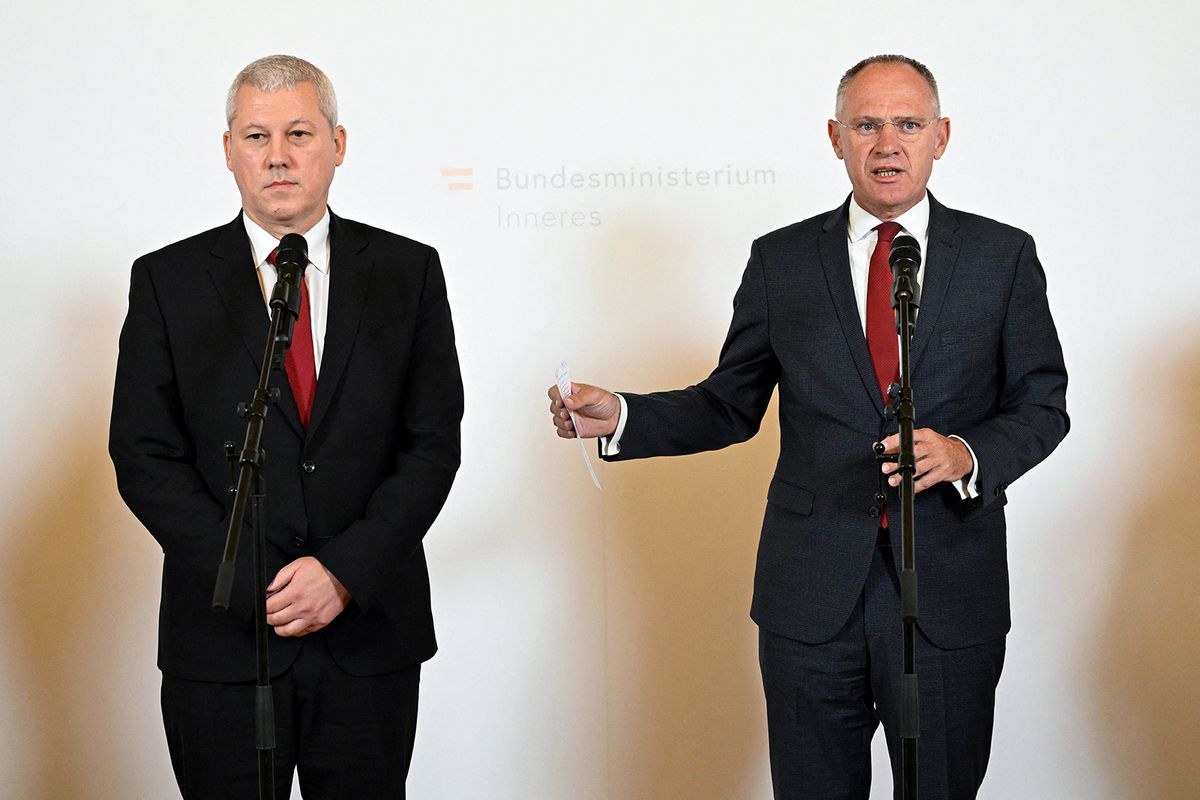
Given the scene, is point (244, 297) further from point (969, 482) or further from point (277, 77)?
point (969, 482)

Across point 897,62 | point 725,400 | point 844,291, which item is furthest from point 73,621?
point 897,62

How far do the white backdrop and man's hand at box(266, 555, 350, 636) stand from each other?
4.89 feet

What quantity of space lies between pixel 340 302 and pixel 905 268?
103 centimetres

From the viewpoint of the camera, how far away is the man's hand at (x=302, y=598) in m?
2.38

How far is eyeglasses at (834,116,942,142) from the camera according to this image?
2672 millimetres

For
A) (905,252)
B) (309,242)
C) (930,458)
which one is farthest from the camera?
(309,242)

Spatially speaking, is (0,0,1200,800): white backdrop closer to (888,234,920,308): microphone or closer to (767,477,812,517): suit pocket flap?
(767,477,812,517): suit pocket flap

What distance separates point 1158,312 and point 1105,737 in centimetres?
120

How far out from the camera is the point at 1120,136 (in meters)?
3.82

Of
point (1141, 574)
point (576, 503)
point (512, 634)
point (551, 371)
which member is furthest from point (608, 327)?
point (1141, 574)

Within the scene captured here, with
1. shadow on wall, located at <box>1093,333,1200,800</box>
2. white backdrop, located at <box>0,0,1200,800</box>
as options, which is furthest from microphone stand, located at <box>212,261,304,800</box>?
shadow on wall, located at <box>1093,333,1200,800</box>

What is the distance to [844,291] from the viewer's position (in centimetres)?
269

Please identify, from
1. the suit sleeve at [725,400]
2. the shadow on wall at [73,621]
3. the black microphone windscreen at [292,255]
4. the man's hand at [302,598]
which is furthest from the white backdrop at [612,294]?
the black microphone windscreen at [292,255]

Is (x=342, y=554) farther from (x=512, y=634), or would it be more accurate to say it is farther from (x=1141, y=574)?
(x=1141, y=574)
